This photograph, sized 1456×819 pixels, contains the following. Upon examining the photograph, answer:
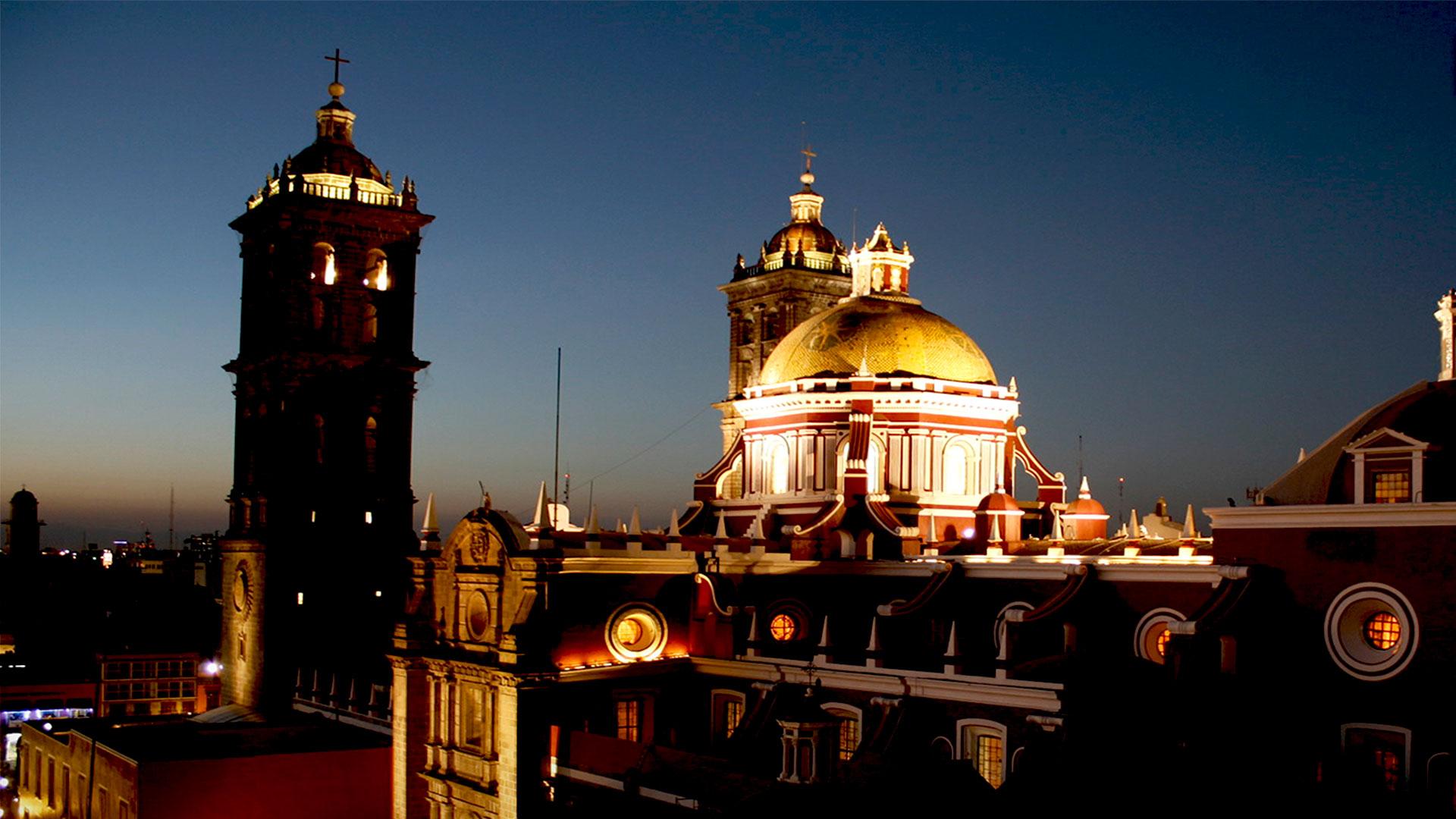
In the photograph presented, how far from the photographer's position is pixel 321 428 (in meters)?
64.4

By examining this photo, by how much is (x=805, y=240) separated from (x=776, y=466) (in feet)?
93.8

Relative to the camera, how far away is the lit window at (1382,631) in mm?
35375

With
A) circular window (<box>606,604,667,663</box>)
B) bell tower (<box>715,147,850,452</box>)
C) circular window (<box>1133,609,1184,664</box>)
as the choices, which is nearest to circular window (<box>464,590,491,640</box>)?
circular window (<box>606,604,667,663</box>)

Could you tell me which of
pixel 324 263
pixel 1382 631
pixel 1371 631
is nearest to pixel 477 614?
pixel 324 263

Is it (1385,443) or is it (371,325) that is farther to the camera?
(371,325)

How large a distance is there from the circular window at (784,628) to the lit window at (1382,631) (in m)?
17.4

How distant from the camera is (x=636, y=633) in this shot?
1903 inches

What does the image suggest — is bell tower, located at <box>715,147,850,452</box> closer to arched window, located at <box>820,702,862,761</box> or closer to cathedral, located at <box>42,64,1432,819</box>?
cathedral, located at <box>42,64,1432,819</box>

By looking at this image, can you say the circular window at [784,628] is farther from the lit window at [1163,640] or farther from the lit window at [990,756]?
the lit window at [1163,640]

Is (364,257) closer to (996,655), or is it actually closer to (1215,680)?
(996,655)

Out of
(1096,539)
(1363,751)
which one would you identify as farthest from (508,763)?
(1363,751)

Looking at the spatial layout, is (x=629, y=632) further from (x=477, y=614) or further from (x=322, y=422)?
(x=322, y=422)

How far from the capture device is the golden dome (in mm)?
58438

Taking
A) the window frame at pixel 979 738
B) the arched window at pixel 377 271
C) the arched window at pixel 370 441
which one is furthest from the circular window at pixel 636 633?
the arched window at pixel 377 271
